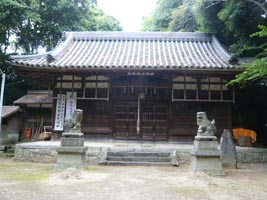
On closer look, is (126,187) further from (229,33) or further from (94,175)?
(229,33)

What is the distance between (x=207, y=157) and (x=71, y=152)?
4.17 metres

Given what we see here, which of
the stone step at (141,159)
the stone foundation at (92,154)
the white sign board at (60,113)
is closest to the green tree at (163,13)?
the white sign board at (60,113)

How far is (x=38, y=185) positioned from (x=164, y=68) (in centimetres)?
742

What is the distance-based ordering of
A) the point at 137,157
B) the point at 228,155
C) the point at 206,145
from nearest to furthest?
the point at 206,145 < the point at 228,155 < the point at 137,157

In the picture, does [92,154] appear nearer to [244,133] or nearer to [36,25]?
[244,133]

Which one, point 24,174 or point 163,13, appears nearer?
point 24,174

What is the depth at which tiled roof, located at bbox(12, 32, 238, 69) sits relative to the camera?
507 inches

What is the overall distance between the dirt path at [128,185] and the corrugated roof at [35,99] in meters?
9.51

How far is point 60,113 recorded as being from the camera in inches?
543

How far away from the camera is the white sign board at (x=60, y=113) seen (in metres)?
13.7

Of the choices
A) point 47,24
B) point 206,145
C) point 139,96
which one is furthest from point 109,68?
point 47,24

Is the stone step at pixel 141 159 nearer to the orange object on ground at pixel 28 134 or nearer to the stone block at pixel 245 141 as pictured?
the stone block at pixel 245 141

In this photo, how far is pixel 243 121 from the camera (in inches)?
658

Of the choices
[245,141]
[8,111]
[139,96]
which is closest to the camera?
[245,141]
